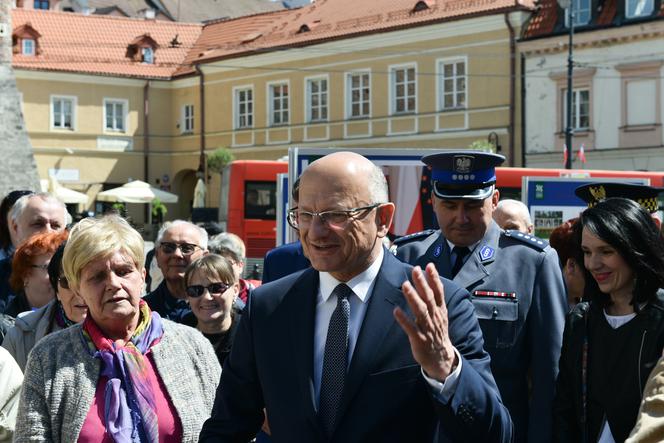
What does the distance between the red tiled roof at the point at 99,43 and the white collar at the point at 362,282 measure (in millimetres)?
49466

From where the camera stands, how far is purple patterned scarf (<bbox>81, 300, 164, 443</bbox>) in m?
4.05

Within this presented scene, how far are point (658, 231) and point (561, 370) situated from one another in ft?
2.38

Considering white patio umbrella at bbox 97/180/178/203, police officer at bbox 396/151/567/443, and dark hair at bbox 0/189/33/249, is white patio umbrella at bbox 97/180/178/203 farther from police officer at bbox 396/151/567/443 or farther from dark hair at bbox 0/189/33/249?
police officer at bbox 396/151/567/443

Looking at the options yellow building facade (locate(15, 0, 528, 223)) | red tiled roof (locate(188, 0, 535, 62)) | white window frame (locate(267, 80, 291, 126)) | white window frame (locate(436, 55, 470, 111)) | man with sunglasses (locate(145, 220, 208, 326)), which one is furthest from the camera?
white window frame (locate(267, 80, 291, 126))

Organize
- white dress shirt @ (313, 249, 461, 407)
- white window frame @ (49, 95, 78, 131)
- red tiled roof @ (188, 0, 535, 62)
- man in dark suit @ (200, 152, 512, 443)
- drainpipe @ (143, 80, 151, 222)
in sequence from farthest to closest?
drainpipe @ (143, 80, 151, 222), white window frame @ (49, 95, 78, 131), red tiled roof @ (188, 0, 535, 62), white dress shirt @ (313, 249, 461, 407), man in dark suit @ (200, 152, 512, 443)

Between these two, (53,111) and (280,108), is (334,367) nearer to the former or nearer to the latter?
(280,108)

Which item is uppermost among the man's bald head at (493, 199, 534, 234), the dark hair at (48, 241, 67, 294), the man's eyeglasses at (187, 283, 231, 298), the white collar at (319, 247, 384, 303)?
the man's bald head at (493, 199, 534, 234)

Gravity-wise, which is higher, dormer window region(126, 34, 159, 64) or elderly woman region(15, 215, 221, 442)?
dormer window region(126, 34, 159, 64)

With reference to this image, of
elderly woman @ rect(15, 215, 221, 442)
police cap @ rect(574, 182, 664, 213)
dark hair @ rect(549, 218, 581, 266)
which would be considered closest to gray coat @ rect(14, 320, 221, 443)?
elderly woman @ rect(15, 215, 221, 442)

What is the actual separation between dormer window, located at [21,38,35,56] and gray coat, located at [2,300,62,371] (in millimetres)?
50020

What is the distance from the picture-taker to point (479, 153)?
516 cm

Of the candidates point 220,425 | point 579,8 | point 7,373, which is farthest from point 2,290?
point 579,8

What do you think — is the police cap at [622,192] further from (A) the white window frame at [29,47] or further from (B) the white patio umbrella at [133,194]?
(A) the white window frame at [29,47]

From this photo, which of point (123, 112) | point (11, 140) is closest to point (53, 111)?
point (123, 112)
